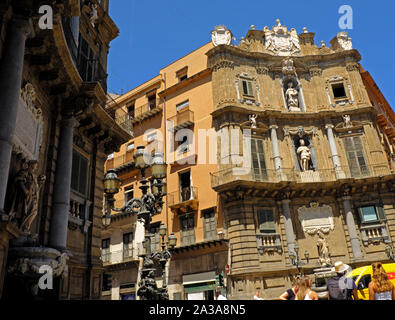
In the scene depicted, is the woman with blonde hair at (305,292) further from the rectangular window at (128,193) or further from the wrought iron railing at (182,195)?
the rectangular window at (128,193)

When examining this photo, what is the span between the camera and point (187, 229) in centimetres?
2353

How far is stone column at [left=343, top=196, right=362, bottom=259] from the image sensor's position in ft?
69.8

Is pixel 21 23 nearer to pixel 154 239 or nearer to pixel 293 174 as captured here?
pixel 293 174

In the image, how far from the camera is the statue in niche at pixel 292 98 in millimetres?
25875

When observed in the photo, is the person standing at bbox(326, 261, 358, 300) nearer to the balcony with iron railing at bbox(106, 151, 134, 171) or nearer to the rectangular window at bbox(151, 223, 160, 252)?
the rectangular window at bbox(151, 223, 160, 252)

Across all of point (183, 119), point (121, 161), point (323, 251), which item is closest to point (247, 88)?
point (183, 119)

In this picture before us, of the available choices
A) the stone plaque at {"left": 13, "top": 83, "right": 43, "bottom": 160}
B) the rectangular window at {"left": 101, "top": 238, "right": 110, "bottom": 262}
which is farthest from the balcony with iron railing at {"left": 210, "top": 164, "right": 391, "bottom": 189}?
the stone plaque at {"left": 13, "top": 83, "right": 43, "bottom": 160}

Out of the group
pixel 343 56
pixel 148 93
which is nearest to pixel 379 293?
pixel 343 56

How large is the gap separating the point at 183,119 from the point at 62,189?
1812cm

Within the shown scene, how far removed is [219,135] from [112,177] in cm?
1583

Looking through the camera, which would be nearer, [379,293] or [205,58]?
[379,293]

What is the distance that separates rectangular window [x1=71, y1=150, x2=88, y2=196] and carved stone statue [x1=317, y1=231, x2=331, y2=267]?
15.5 meters
